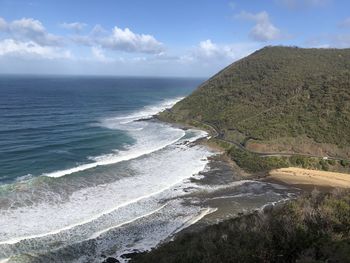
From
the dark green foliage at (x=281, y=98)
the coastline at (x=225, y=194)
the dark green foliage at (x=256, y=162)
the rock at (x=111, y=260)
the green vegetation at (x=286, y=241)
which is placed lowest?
the rock at (x=111, y=260)

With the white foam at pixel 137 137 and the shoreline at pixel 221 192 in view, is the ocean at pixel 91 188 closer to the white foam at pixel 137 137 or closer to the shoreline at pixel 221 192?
the white foam at pixel 137 137

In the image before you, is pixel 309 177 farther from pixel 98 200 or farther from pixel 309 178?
pixel 98 200

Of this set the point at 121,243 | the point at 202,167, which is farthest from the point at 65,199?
the point at 202,167

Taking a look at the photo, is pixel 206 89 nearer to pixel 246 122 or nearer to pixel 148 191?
pixel 246 122

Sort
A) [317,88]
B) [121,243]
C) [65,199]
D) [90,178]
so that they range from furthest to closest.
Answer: [317,88] → [90,178] → [65,199] → [121,243]

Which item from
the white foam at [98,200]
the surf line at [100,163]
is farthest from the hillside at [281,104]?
the surf line at [100,163]
